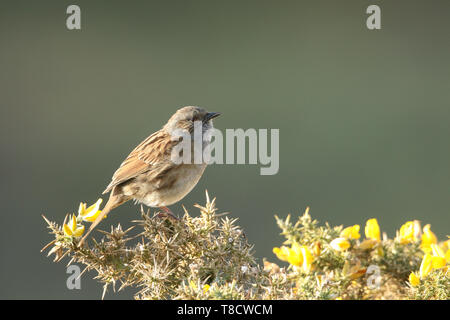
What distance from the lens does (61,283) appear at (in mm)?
5391

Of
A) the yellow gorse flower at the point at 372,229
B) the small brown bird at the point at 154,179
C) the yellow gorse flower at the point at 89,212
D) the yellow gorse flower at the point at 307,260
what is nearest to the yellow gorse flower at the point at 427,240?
the yellow gorse flower at the point at 372,229

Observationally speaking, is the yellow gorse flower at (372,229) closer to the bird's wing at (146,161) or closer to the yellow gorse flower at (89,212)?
the yellow gorse flower at (89,212)

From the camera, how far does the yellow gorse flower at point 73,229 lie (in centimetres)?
171

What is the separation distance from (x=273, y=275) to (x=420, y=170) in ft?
18.1

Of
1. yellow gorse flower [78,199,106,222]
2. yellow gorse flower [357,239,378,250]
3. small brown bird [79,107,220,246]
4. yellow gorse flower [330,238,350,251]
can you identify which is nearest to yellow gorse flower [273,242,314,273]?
yellow gorse flower [330,238,350,251]

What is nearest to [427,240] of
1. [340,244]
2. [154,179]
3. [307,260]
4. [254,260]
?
[340,244]

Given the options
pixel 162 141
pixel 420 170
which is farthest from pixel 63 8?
pixel 162 141

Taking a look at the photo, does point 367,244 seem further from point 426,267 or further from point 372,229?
point 426,267

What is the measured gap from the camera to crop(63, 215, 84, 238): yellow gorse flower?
5.59 feet

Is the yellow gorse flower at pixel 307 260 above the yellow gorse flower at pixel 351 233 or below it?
below

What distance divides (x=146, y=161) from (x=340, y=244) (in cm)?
124

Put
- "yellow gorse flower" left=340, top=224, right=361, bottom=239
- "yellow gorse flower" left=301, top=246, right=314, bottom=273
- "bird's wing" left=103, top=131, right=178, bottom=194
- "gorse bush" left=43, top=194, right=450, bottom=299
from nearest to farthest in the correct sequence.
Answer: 1. "gorse bush" left=43, top=194, right=450, bottom=299
2. "yellow gorse flower" left=301, top=246, right=314, bottom=273
3. "yellow gorse flower" left=340, top=224, right=361, bottom=239
4. "bird's wing" left=103, top=131, right=178, bottom=194

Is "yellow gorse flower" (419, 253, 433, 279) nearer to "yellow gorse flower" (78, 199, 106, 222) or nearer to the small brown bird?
"yellow gorse flower" (78, 199, 106, 222)

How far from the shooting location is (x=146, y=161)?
111 inches
